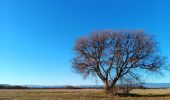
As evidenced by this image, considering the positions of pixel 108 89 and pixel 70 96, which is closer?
pixel 70 96

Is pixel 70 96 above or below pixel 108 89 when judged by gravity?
below

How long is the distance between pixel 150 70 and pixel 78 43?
11144mm

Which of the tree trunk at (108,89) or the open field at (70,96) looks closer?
the open field at (70,96)

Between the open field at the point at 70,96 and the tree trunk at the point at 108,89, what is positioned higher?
the tree trunk at the point at 108,89

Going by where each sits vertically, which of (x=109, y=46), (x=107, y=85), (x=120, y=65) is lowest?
(x=107, y=85)

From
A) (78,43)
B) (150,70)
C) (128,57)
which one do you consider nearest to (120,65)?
(128,57)

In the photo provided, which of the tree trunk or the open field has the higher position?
the tree trunk

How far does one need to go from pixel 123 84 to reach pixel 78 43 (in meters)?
8.91

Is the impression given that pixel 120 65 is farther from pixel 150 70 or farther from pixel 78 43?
pixel 78 43

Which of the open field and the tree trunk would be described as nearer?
the open field

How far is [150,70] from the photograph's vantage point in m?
43.6

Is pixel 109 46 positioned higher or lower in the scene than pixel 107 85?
higher

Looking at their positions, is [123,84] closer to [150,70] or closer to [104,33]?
[150,70]

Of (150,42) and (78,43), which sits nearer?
(150,42)
